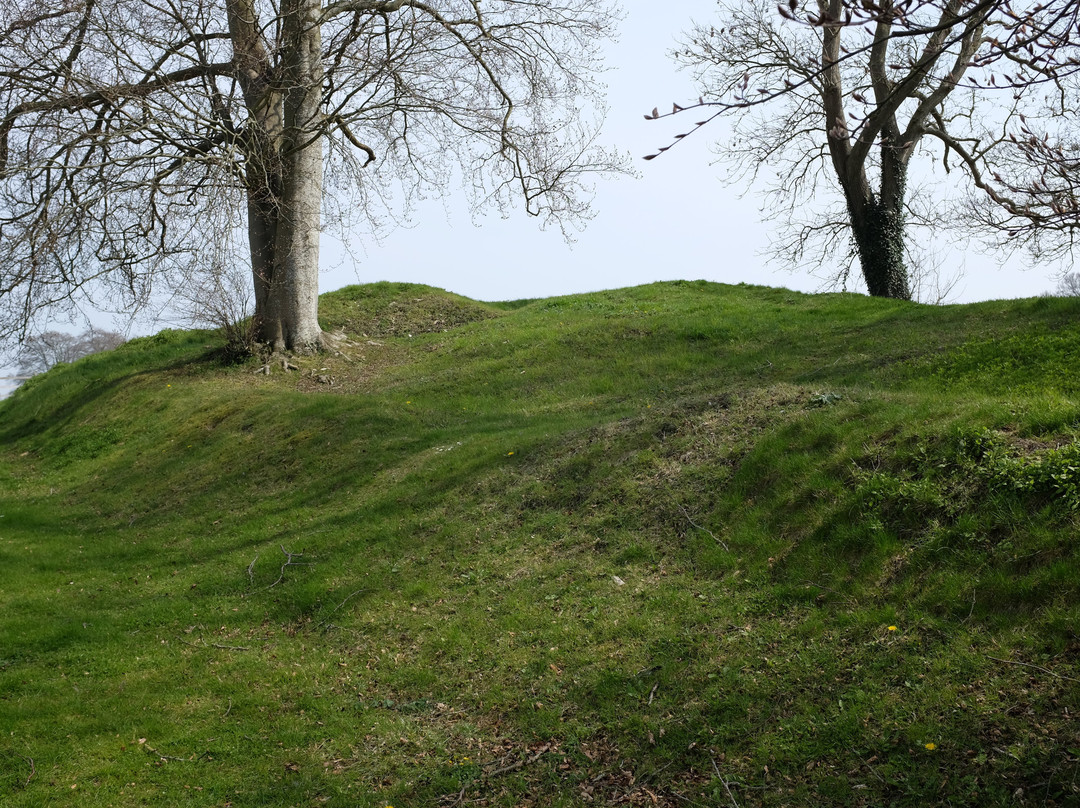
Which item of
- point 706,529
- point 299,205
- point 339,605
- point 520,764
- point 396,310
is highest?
point 299,205

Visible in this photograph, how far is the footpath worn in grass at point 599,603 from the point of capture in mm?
4707

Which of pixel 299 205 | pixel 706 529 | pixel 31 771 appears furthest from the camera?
pixel 299 205

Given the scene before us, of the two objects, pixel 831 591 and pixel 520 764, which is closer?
pixel 520 764

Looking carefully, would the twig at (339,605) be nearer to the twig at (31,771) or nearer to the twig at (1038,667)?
the twig at (31,771)

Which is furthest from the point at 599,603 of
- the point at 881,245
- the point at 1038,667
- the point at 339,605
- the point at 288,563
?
the point at 881,245

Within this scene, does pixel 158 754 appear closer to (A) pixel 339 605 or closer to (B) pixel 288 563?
(A) pixel 339 605

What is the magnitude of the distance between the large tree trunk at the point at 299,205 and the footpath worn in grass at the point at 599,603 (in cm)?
520

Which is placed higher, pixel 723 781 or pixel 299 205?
pixel 299 205

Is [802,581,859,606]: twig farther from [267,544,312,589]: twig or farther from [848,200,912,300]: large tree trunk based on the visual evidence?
[848,200,912,300]: large tree trunk

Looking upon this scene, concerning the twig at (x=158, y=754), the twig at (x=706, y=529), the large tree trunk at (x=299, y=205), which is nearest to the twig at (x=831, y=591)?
the twig at (x=706, y=529)

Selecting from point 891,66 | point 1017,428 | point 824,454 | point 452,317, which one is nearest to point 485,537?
point 824,454

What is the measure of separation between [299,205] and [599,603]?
501 inches

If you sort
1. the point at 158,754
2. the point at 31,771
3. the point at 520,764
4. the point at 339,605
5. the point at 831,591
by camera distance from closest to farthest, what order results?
the point at 520,764 < the point at 31,771 < the point at 158,754 < the point at 831,591 < the point at 339,605

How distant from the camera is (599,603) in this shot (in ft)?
21.7
